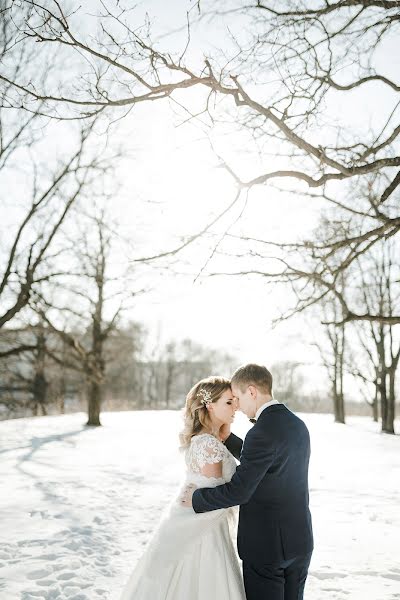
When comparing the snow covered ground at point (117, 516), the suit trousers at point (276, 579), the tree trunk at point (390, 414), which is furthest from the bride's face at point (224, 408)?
the tree trunk at point (390, 414)

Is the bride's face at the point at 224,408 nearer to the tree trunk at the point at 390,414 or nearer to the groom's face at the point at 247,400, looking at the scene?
the groom's face at the point at 247,400

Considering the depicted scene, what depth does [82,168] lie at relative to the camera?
1409 centimetres

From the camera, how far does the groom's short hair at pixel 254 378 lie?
2705 mm

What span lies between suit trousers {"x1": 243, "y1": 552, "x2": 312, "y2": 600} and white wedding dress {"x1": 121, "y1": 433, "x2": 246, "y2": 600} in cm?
25

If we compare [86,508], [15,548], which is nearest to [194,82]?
[15,548]

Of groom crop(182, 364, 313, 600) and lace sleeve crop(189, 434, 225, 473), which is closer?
groom crop(182, 364, 313, 600)

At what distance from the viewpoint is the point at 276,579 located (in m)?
2.50

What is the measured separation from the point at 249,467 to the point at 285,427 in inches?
11.2

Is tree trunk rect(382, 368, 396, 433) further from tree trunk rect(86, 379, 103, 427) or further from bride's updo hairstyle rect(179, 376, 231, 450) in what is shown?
bride's updo hairstyle rect(179, 376, 231, 450)

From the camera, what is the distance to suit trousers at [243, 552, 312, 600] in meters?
2.49

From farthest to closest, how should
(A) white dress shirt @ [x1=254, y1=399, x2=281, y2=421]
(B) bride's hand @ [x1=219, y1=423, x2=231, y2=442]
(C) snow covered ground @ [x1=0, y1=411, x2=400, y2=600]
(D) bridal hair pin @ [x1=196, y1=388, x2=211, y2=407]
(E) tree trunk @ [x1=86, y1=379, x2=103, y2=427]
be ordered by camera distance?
(E) tree trunk @ [x1=86, y1=379, x2=103, y2=427], (C) snow covered ground @ [x1=0, y1=411, x2=400, y2=600], (B) bride's hand @ [x1=219, y1=423, x2=231, y2=442], (D) bridal hair pin @ [x1=196, y1=388, x2=211, y2=407], (A) white dress shirt @ [x1=254, y1=399, x2=281, y2=421]

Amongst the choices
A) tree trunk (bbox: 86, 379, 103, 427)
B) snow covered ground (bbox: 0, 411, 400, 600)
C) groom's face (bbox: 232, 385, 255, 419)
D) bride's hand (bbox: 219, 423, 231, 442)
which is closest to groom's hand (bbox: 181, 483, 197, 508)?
bride's hand (bbox: 219, 423, 231, 442)

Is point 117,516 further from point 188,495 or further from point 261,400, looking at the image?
point 261,400

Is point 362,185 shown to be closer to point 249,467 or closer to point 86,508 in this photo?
point 249,467
